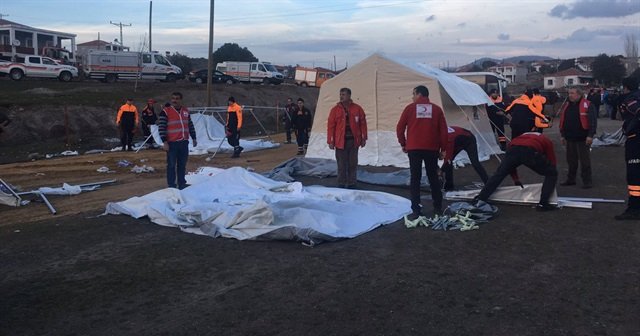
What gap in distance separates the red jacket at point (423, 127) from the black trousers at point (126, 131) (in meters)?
13.8

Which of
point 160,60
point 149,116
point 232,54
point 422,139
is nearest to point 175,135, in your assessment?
point 422,139

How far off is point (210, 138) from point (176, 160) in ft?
35.4

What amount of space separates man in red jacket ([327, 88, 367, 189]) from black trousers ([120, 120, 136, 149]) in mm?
11101

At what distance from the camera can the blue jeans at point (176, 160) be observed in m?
10.3

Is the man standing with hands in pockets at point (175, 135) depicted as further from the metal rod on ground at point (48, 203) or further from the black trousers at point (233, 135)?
the black trousers at point (233, 135)

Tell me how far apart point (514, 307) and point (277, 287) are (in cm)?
203

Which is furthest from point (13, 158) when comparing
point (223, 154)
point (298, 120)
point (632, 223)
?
point (632, 223)

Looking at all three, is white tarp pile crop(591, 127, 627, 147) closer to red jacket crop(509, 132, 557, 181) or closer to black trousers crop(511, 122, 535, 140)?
black trousers crop(511, 122, 535, 140)

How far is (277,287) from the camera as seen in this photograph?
5.23 metres

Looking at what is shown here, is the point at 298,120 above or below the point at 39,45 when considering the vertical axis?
below

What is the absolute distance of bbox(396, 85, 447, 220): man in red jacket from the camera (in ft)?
26.0

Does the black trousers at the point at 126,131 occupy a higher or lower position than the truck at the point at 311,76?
lower

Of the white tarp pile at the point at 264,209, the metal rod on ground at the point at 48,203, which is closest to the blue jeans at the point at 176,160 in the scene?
the white tarp pile at the point at 264,209

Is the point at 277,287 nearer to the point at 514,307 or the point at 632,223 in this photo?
the point at 514,307
